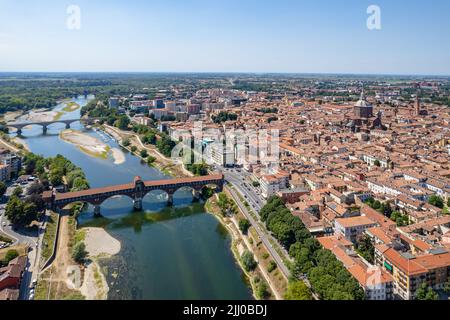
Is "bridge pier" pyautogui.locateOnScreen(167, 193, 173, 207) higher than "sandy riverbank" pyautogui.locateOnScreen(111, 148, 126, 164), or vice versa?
"sandy riverbank" pyautogui.locateOnScreen(111, 148, 126, 164)

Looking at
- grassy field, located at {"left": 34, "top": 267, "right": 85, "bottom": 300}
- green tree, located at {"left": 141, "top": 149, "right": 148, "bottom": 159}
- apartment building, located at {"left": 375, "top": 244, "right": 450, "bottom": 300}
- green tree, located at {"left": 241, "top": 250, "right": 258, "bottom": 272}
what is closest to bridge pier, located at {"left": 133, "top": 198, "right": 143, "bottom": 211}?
grassy field, located at {"left": 34, "top": 267, "right": 85, "bottom": 300}

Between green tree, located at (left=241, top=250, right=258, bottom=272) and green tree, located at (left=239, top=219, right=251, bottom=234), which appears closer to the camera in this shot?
green tree, located at (left=241, top=250, right=258, bottom=272)

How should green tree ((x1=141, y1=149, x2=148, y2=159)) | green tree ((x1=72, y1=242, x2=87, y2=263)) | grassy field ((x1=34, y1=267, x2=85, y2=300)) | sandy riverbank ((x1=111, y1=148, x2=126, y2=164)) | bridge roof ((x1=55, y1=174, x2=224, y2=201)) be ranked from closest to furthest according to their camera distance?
grassy field ((x1=34, y1=267, x2=85, y2=300))
green tree ((x1=72, y1=242, x2=87, y2=263))
bridge roof ((x1=55, y1=174, x2=224, y2=201))
sandy riverbank ((x1=111, y1=148, x2=126, y2=164))
green tree ((x1=141, y1=149, x2=148, y2=159))

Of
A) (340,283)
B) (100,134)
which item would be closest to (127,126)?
(100,134)

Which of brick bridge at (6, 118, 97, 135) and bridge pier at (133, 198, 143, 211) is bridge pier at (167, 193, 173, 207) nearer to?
bridge pier at (133, 198, 143, 211)

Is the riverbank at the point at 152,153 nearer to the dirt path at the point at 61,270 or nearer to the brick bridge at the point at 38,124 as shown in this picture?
the brick bridge at the point at 38,124

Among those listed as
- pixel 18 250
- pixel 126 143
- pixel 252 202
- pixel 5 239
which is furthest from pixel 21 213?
pixel 126 143

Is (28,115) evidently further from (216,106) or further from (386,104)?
(386,104)
